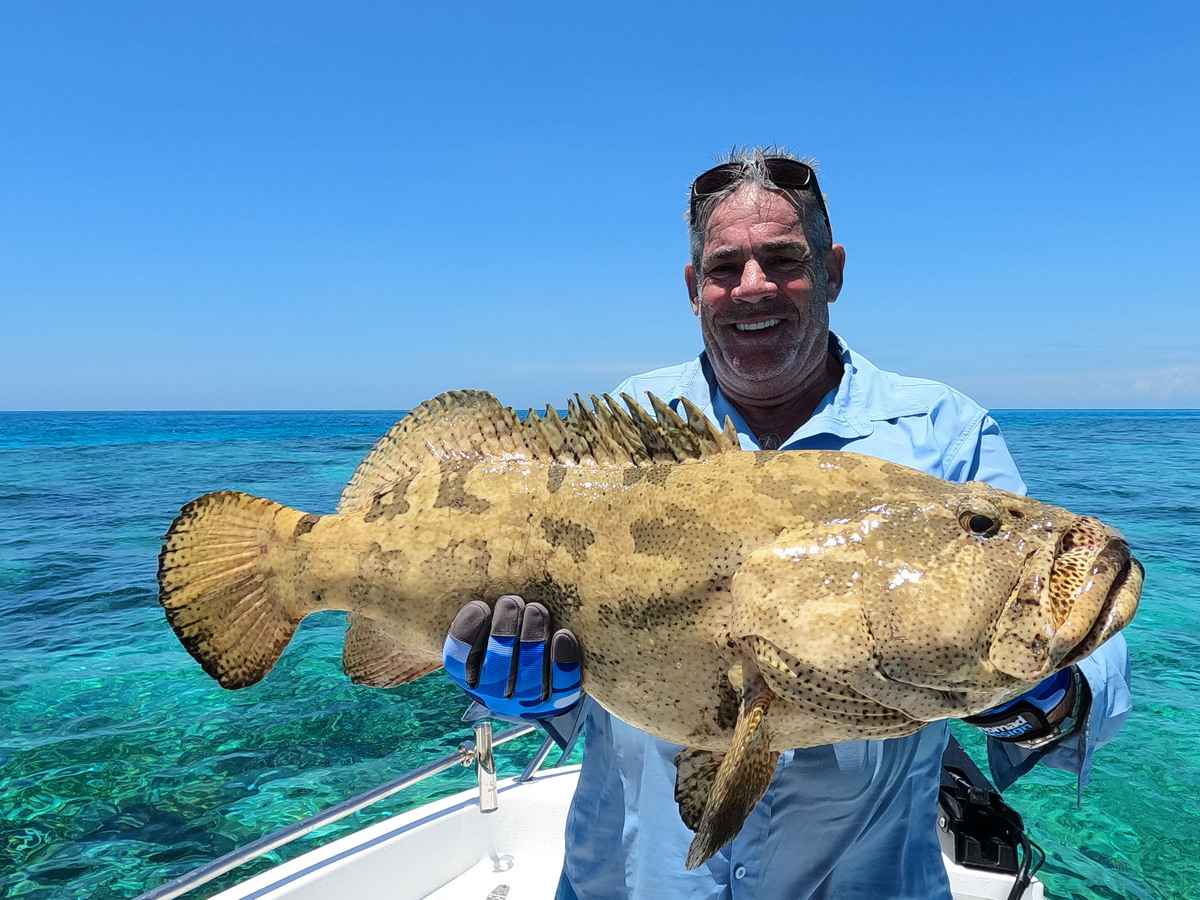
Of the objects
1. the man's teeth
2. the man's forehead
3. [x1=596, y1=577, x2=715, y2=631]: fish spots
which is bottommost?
[x1=596, y1=577, x2=715, y2=631]: fish spots

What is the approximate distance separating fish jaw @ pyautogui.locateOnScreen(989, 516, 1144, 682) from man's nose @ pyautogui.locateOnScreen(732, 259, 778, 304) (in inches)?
66.9

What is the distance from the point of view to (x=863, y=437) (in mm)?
3119

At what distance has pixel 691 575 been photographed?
7.45 feet

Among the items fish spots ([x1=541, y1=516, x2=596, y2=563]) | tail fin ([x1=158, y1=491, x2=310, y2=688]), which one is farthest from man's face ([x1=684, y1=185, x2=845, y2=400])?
tail fin ([x1=158, y1=491, x2=310, y2=688])

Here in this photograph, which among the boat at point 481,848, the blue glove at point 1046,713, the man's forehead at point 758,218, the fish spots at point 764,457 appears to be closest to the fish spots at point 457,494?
the fish spots at point 764,457

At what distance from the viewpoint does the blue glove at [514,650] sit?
2406 mm

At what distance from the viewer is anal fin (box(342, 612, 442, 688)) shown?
2.75m

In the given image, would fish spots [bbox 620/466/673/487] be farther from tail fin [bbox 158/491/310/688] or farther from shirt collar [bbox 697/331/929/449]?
tail fin [bbox 158/491/310/688]

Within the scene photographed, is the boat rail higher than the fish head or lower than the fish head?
lower

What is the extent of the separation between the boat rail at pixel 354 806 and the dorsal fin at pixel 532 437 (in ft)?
5.86

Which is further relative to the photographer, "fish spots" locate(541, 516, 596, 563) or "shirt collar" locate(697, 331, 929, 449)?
"shirt collar" locate(697, 331, 929, 449)

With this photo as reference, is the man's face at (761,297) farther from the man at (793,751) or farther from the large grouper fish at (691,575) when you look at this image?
the large grouper fish at (691,575)

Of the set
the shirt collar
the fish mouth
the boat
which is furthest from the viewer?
the boat

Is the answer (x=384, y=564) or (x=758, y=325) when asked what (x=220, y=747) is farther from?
(x=758, y=325)
